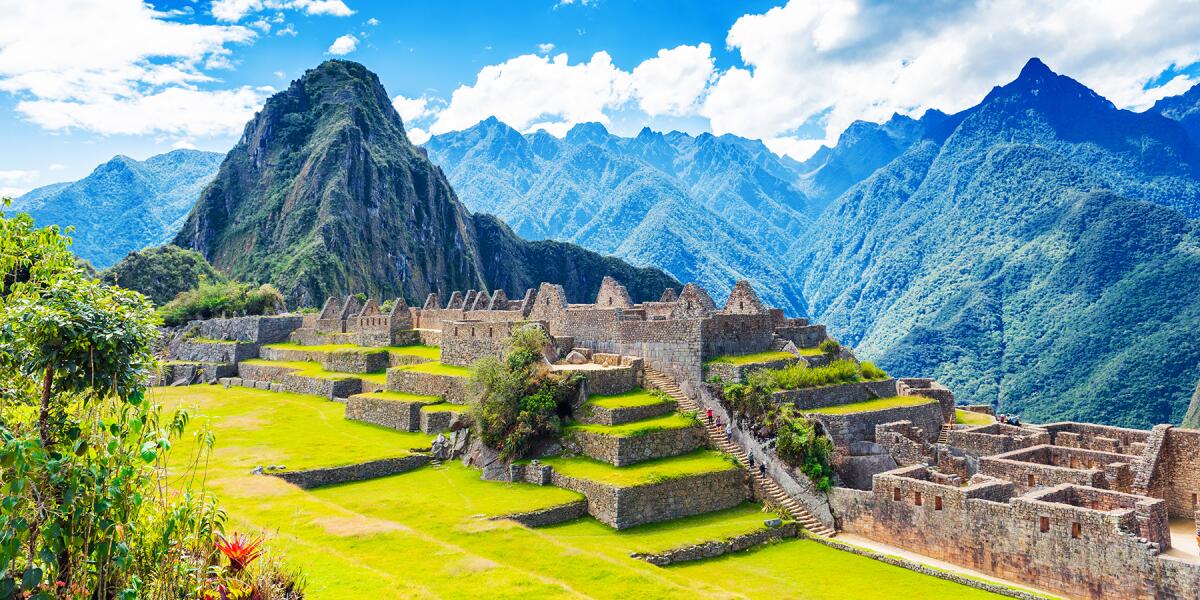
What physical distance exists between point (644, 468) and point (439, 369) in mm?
12684

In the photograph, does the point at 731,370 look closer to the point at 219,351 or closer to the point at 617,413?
the point at 617,413

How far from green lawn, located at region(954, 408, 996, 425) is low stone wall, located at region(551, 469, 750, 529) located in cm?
1197

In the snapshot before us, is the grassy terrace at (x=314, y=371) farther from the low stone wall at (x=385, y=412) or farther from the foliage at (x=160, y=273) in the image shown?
the foliage at (x=160, y=273)

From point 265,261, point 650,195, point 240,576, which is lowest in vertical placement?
point 240,576

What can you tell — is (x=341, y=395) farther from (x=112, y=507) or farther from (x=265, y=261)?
(x=265, y=261)

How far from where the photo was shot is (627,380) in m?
25.7

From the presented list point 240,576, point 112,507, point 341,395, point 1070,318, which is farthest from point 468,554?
point 1070,318

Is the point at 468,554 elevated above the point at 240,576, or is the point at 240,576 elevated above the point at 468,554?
the point at 240,576

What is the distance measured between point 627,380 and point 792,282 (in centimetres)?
14838

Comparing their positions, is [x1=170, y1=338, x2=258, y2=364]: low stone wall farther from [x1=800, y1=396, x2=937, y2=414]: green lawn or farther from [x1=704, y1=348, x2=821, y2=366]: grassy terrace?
[x1=800, y1=396, x2=937, y2=414]: green lawn

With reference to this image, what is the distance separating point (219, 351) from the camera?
157 feet

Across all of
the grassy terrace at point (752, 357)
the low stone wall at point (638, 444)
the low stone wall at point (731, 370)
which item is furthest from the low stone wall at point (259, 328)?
the low stone wall at point (731, 370)

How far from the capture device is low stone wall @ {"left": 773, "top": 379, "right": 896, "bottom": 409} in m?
24.1

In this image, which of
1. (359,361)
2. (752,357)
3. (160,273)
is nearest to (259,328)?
(359,361)
